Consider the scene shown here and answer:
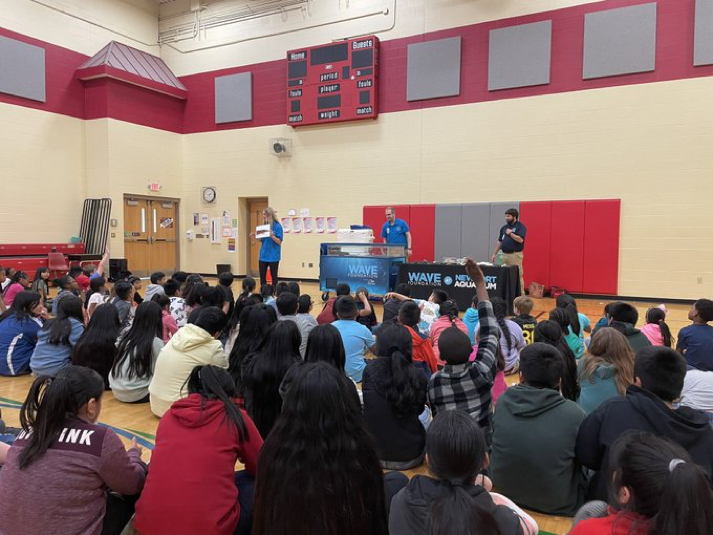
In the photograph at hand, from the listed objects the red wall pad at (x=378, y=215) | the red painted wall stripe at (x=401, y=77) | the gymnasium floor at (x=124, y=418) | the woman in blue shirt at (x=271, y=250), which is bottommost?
the gymnasium floor at (x=124, y=418)

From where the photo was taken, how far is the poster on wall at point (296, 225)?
1196 cm

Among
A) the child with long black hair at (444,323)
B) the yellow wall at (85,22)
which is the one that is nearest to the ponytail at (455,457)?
the child with long black hair at (444,323)

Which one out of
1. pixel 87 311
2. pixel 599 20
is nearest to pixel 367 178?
pixel 599 20

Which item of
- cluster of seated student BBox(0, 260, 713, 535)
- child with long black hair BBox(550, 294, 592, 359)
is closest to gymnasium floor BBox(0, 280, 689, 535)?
cluster of seated student BBox(0, 260, 713, 535)

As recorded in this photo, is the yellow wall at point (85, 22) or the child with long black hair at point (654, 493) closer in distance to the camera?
the child with long black hair at point (654, 493)

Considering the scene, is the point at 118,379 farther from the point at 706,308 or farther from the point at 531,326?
the point at 706,308

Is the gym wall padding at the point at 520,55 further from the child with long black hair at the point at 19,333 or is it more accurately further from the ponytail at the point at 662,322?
the child with long black hair at the point at 19,333

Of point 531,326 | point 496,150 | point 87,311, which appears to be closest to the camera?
point 531,326

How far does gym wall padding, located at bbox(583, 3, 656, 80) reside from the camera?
842 cm

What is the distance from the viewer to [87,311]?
5.12 meters

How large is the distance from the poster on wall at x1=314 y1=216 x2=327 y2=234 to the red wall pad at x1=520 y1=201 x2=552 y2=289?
451cm

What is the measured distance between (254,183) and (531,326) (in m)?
9.54

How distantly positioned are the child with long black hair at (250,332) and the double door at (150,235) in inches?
402

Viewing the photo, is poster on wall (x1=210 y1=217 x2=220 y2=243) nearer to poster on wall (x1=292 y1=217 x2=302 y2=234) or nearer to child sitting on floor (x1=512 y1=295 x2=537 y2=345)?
poster on wall (x1=292 y1=217 x2=302 y2=234)
